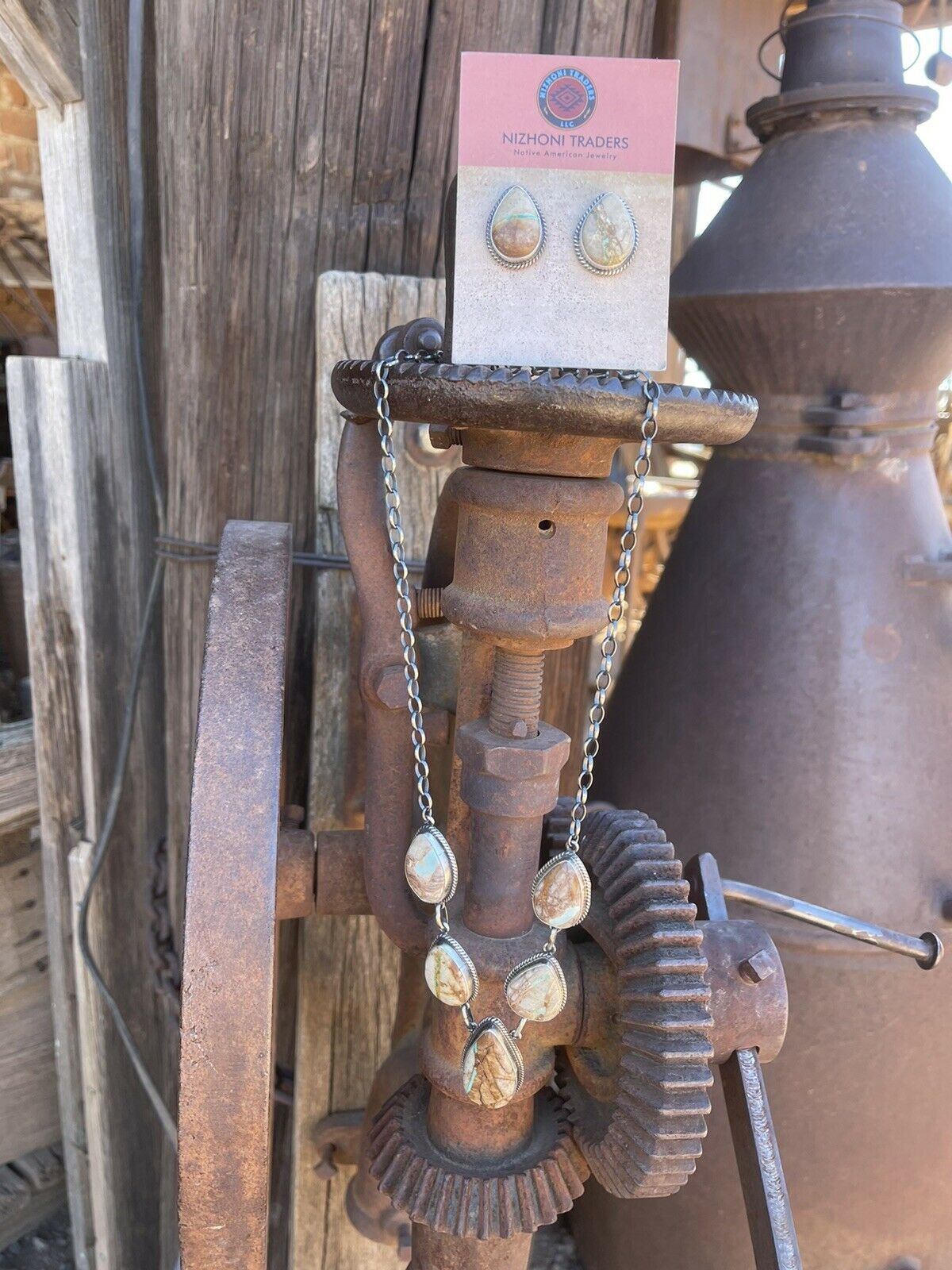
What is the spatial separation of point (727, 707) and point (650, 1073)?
65 centimetres

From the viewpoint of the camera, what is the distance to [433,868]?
0.68 metres

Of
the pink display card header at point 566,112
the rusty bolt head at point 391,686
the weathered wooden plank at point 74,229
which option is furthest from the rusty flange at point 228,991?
the weathered wooden plank at point 74,229

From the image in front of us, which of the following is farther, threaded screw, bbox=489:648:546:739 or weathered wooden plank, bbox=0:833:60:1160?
weathered wooden plank, bbox=0:833:60:1160

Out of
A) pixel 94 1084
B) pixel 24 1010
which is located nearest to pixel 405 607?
pixel 94 1084

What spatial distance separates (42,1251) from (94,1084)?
0.49 meters

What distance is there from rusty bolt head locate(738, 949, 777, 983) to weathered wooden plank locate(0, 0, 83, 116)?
4.41 feet

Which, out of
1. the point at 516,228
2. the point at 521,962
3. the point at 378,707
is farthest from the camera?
the point at 378,707

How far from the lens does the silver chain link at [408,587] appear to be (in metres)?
0.65

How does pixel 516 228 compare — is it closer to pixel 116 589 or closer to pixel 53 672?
pixel 116 589

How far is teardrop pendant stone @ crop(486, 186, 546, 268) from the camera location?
607 millimetres

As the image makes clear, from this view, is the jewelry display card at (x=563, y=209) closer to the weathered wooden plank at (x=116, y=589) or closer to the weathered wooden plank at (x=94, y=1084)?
the weathered wooden plank at (x=116, y=589)

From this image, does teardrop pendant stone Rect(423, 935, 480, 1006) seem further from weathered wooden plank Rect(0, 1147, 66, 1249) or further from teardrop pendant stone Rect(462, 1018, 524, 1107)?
weathered wooden plank Rect(0, 1147, 66, 1249)

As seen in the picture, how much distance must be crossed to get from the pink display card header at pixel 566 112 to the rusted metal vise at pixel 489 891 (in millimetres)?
153

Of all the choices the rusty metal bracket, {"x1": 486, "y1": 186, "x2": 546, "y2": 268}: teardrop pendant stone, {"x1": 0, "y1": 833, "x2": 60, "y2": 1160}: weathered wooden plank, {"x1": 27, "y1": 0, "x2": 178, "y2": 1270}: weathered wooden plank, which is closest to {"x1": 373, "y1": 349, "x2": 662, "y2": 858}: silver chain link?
{"x1": 486, "y1": 186, "x2": 546, "y2": 268}: teardrop pendant stone
